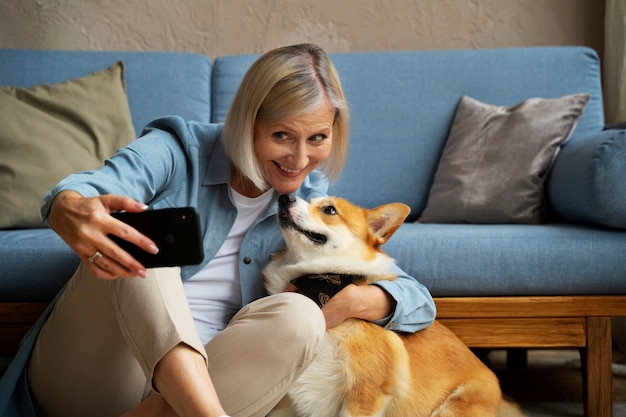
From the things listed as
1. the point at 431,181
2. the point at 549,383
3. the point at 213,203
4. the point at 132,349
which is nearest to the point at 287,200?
the point at 213,203

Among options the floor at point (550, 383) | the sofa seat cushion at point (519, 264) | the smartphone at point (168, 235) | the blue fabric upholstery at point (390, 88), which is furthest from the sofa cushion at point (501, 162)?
the smartphone at point (168, 235)

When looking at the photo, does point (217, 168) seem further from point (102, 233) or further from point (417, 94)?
point (417, 94)

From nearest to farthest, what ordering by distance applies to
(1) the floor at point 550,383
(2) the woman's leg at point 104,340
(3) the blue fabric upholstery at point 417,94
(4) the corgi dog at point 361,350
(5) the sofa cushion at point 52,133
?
(2) the woman's leg at point 104,340, (4) the corgi dog at point 361,350, (1) the floor at point 550,383, (5) the sofa cushion at point 52,133, (3) the blue fabric upholstery at point 417,94

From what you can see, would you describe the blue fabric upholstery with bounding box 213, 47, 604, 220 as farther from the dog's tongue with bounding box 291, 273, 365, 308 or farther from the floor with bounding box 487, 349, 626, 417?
the dog's tongue with bounding box 291, 273, 365, 308

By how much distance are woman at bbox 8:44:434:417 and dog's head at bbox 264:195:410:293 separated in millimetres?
55

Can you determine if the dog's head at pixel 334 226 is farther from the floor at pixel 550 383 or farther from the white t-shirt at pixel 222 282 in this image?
the floor at pixel 550 383

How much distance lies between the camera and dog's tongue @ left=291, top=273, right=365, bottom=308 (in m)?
1.42

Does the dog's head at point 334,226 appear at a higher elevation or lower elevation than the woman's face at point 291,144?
lower

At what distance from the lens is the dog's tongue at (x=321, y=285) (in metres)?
1.42

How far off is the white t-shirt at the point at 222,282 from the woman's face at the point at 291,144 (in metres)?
0.10

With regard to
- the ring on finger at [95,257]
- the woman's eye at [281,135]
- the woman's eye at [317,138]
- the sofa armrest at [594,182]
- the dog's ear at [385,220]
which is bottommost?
the sofa armrest at [594,182]

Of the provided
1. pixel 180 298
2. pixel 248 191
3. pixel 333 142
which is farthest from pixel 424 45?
pixel 180 298

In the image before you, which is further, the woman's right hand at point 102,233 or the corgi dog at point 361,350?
the corgi dog at point 361,350

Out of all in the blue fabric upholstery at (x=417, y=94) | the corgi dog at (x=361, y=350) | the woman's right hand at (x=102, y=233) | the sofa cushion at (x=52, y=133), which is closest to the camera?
the woman's right hand at (x=102, y=233)
